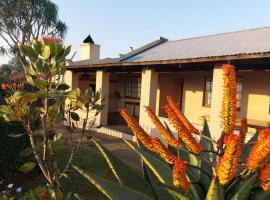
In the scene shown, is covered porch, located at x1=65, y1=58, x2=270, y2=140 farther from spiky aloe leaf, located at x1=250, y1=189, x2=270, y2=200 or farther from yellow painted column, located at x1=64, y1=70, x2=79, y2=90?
spiky aloe leaf, located at x1=250, y1=189, x2=270, y2=200

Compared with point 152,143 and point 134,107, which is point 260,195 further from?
point 134,107

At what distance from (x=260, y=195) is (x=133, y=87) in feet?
53.5

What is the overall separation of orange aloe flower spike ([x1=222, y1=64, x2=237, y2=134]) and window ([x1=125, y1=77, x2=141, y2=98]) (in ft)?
51.8

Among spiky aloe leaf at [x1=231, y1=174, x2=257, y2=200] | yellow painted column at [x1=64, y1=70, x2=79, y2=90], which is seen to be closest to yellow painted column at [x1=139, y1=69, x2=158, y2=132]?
yellow painted column at [x1=64, y1=70, x2=79, y2=90]

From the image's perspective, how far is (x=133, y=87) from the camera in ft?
57.0

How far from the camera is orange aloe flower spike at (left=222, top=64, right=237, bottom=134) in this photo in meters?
0.90

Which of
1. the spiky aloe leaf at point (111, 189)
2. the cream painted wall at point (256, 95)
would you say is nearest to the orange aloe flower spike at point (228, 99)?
the spiky aloe leaf at point (111, 189)

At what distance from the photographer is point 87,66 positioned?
522 inches

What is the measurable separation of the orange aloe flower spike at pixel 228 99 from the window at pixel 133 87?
15.8 meters

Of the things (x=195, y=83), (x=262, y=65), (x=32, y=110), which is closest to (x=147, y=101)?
(x=195, y=83)

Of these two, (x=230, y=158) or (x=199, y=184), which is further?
(x=199, y=184)

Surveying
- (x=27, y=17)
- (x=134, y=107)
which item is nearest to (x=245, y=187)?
(x=134, y=107)

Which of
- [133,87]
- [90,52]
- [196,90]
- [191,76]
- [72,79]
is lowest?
[133,87]

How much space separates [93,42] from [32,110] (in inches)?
648
